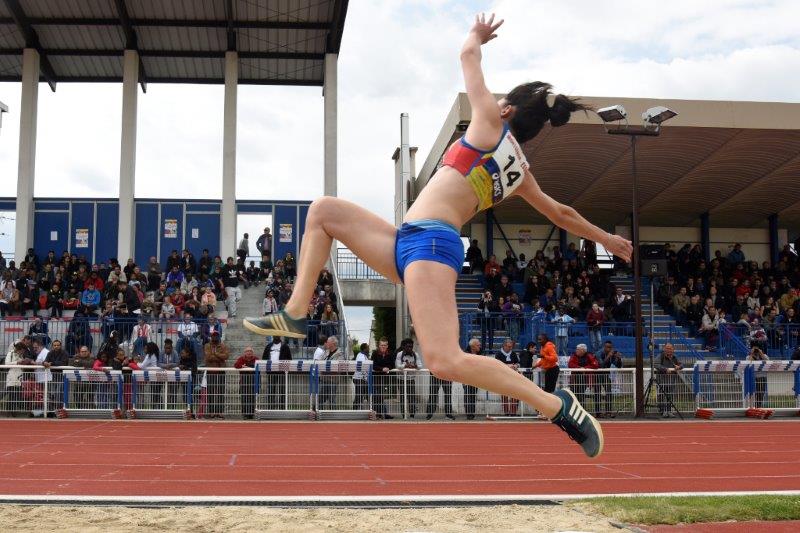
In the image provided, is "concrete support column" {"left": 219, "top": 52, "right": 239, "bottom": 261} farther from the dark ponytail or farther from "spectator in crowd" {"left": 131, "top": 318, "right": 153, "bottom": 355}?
the dark ponytail

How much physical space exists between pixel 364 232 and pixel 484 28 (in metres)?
1.29

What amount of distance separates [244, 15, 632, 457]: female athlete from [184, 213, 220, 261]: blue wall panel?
26969mm

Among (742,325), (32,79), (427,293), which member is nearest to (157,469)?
(427,293)

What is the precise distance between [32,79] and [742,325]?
24515 millimetres

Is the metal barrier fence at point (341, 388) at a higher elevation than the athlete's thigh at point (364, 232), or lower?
lower

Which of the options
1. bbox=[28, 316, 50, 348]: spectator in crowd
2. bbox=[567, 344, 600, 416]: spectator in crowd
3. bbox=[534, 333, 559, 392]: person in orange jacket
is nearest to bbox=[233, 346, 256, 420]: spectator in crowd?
bbox=[534, 333, 559, 392]: person in orange jacket

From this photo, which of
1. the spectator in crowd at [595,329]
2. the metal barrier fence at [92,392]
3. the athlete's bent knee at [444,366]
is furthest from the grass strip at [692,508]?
the spectator in crowd at [595,329]

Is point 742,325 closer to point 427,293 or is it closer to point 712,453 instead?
point 712,453

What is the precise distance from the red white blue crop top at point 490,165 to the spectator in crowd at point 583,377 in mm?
12683

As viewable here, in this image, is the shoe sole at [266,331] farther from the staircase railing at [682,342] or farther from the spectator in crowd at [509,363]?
the staircase railing at [682,342]

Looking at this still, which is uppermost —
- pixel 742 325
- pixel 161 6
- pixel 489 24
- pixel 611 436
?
pixel 161 6

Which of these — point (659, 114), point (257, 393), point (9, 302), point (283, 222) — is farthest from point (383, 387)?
point (283, 222)

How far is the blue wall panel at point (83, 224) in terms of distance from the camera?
3014 centimetres

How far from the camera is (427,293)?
13.3 ft
